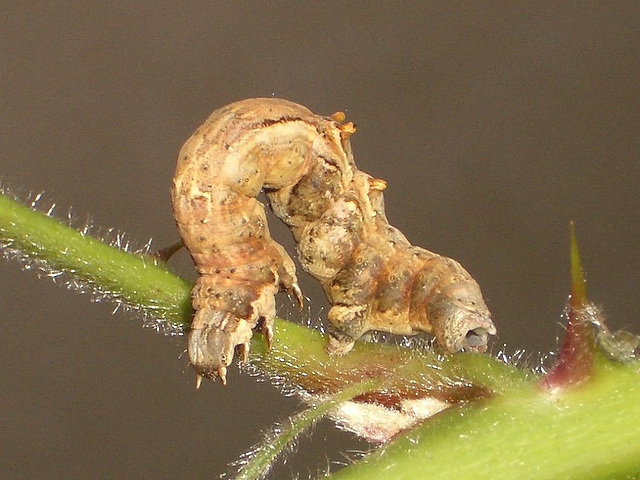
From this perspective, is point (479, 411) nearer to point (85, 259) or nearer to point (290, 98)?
point (85, 259)

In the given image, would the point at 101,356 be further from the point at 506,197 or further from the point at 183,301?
the point at 183,301

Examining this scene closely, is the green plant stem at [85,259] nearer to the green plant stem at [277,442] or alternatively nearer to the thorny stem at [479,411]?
the thorny stem at [479,411]

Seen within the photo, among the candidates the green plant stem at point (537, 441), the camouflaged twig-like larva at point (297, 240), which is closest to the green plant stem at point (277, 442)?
the green plant stem at point (537, 441)

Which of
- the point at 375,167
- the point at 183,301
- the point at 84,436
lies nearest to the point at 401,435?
the point at 183,301

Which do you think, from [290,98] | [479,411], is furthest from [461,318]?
[290,98]

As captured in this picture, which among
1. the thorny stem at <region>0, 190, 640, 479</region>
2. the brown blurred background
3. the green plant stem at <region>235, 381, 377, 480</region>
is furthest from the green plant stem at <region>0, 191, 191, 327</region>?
the brown blurred background

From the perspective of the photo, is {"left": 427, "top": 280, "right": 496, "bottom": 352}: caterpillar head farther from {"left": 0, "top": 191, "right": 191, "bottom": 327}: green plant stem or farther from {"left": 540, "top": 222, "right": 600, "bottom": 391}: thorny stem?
{"left": 0, "top": 191, "right": 191, "bottom": 327}: green plant stem
